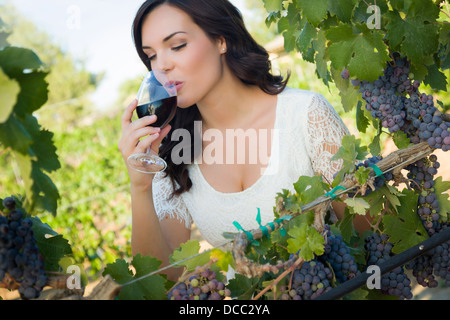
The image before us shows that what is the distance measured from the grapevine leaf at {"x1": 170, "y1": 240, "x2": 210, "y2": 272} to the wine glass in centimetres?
68

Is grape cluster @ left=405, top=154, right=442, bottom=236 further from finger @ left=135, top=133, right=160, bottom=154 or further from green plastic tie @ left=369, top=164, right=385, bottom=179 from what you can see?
finger @ left=135, top=133, right=160, bottom=154

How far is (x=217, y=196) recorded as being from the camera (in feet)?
8.37

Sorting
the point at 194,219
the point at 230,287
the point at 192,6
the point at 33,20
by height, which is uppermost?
the point at 192,6

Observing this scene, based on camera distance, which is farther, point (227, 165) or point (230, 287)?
point (227, 165)

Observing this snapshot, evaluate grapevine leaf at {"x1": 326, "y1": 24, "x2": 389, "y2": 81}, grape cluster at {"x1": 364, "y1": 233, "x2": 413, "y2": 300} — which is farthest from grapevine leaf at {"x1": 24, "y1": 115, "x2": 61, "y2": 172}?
grape cluster at {"x1": 364, "y1": 233, "x2": 413, "y2": 300}

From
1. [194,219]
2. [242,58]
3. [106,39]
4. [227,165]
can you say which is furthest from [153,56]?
[106,39]

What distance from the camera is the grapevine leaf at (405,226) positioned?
1458mm

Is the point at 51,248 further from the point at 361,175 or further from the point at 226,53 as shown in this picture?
the point at 226,53

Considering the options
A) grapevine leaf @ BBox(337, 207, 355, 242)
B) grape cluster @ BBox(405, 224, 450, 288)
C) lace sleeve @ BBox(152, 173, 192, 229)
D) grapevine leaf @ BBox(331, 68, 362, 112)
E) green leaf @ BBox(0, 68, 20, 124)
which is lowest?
lace sleeve @ BBox(152, 173, 192, 229)

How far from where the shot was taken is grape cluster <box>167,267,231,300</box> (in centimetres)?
111

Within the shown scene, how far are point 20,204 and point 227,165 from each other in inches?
61.2

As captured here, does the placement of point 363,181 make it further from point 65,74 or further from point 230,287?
point 65,74

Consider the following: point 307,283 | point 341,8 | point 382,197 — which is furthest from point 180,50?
point 307,283

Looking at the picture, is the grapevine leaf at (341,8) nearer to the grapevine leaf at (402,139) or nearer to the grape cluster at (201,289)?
the grapevine leaf at (402,139)
